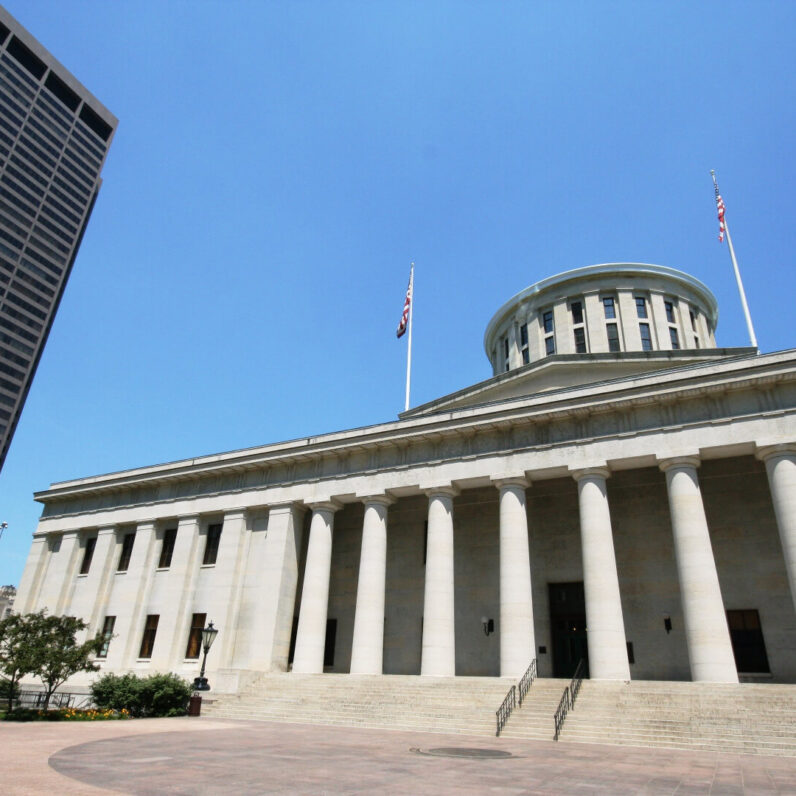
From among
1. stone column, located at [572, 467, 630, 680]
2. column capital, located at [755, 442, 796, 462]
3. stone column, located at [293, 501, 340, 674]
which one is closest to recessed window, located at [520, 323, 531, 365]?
stone column, located at [293, 501, 340, 674]

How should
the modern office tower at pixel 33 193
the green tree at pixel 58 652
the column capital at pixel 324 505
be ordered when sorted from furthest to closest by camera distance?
the modern office tower at pixel 33 193, the column capital at pixel 324 505, the green tree at pixel 58 652

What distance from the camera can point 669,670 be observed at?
2536 cm

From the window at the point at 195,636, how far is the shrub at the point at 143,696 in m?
9.01

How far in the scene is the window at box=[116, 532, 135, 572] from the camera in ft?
123

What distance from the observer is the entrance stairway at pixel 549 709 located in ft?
54.2

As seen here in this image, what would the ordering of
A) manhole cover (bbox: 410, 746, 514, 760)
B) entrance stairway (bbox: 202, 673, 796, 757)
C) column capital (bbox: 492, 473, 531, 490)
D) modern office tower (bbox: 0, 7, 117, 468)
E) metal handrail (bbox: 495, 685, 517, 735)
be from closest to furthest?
manhole cover (bbox: 410, 746, 514, 760), entrance stairway (bbox: 202, 673, 796, 757), metal handrail (bbox: 495, 685, 517, 735), column capital (bbox: 492, 473, 531, 490), modern office tower (bbox: 0, 7, 117, 468)

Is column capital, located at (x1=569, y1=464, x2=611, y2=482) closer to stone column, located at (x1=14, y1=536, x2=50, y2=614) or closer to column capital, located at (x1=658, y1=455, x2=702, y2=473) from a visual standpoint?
column capital, located at (x1=658, y1=455, x2=702, y2=473)

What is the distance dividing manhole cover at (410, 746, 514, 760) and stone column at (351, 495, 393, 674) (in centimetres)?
1266

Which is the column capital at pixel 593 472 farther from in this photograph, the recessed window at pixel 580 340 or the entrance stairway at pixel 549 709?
the recessed window at pixel 580 340

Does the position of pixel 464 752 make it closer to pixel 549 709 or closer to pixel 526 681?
pixel 549 709

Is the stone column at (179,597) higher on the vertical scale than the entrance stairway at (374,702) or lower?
higher

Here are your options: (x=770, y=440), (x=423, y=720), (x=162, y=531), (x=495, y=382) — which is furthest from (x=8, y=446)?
(x=770, y=440)

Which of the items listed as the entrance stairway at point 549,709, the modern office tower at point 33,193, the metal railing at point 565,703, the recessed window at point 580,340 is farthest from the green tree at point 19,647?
the modern office tower at point 33,193

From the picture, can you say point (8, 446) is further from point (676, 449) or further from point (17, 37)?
point (676, 449)
